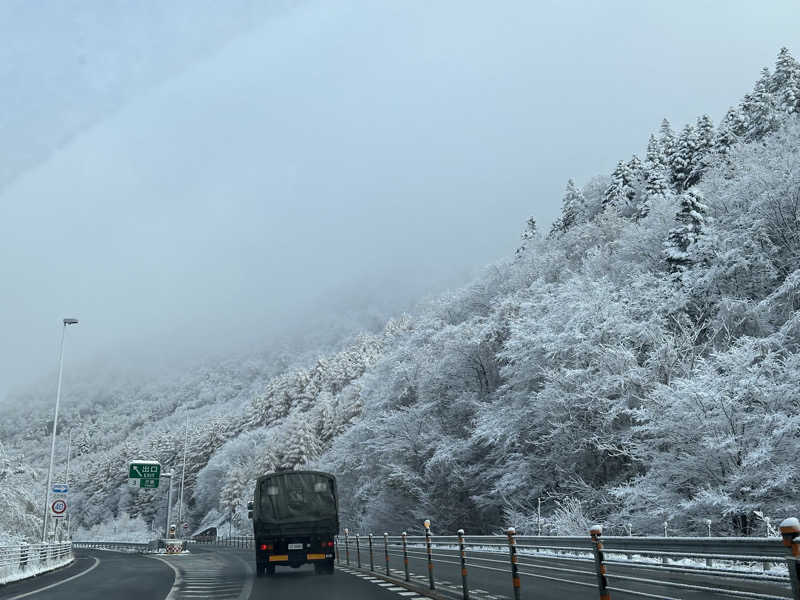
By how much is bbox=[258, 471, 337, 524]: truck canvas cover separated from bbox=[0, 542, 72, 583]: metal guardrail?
25.1 feet

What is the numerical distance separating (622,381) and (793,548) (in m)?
25.3

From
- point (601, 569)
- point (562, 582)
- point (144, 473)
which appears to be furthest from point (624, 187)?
point (601, 569)

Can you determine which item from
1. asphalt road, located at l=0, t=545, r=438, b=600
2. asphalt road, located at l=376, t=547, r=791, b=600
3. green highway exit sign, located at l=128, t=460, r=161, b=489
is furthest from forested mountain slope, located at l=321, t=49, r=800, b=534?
green highway exit sign, located at l=128, t=460, r=161, b=489

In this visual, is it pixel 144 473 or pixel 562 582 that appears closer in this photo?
pixel 562 582

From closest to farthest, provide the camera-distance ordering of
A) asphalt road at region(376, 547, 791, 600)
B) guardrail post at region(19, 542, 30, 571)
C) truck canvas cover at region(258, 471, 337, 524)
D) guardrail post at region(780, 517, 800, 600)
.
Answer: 1. guardrail post at region(780, 517, 800, 600)
2. asphalt road at region(376, 547, 791, 600)
3. truck canvas cover at region(258, 471, 337, 524)
4. guardrail post at region(19, 542, 30, 571)

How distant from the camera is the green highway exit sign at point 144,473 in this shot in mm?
53781

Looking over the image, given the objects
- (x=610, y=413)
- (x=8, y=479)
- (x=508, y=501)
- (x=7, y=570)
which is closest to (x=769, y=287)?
(x=610, y=413)

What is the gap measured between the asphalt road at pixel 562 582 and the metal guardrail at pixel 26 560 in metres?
12.3

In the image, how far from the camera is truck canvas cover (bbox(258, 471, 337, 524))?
2088cm

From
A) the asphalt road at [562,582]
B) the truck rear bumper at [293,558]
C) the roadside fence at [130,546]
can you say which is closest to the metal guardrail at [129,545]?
the roadside fence at [130,546]

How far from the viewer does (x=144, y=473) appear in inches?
2137

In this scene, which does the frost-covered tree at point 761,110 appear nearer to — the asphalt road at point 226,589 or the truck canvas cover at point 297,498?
the truck canvas cover at point 297,498

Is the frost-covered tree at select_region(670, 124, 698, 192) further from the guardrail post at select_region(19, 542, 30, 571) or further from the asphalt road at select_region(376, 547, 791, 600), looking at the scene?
the guardrail post at select_region(19, 542, 30, 571)

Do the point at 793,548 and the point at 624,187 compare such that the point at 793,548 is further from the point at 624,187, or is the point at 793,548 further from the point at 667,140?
the point at 667,140
